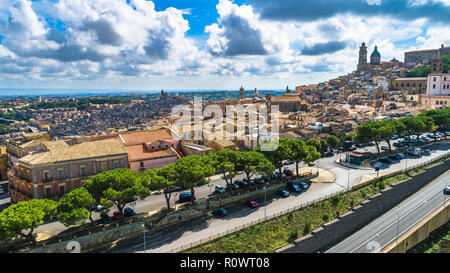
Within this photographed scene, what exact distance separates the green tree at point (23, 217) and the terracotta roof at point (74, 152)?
28.1 feet

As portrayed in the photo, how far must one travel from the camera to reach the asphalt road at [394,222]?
2809cm

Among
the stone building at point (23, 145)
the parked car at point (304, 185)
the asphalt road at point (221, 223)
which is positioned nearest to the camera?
the asphalt road at point (221, 223)

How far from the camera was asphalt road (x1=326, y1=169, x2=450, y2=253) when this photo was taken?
2809 cm

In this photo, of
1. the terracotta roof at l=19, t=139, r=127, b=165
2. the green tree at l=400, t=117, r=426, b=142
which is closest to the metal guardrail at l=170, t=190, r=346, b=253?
the terracotta roof at l=19, t=139, r=127, b=165

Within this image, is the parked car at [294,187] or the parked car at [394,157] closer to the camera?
the parked car at [294,187]

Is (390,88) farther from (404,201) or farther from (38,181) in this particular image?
(38,181)

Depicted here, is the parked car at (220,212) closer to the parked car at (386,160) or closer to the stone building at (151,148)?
the stone building at (151,148)

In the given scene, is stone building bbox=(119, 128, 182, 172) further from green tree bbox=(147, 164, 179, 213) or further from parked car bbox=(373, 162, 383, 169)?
parked car bbox=(373, 162, 383, 169)

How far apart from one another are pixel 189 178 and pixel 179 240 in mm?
6378

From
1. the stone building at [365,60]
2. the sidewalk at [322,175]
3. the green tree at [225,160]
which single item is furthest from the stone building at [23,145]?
the stone building at [365,60]

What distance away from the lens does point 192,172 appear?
99.1ft

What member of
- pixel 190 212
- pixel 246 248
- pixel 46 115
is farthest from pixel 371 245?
pixel 46 115
